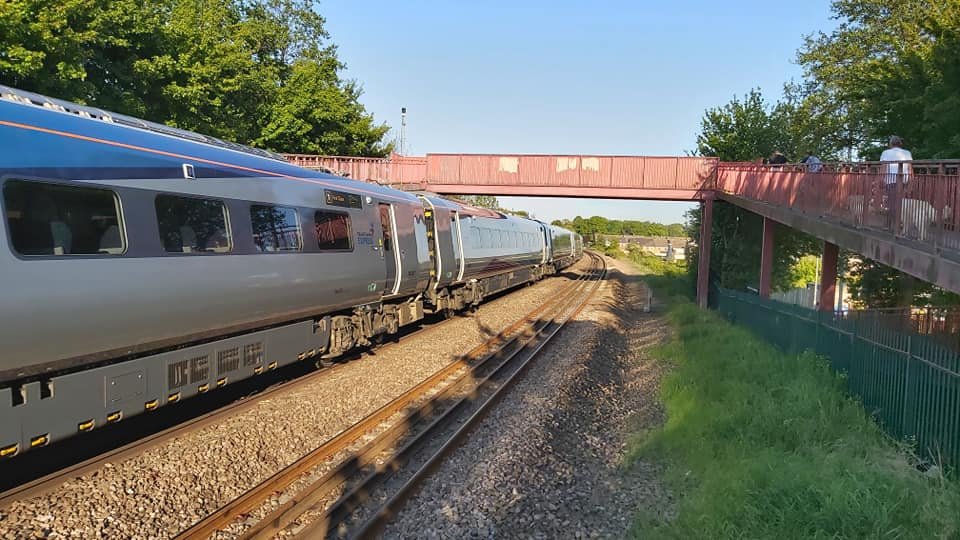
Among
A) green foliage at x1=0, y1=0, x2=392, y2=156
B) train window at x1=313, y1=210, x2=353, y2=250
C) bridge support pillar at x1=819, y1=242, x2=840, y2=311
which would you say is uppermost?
green foliage at x1=0, y1=0, x2=392, y2=156

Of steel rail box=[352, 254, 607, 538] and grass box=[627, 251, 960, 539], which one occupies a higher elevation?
grass box=[627, 251, 960, 539]

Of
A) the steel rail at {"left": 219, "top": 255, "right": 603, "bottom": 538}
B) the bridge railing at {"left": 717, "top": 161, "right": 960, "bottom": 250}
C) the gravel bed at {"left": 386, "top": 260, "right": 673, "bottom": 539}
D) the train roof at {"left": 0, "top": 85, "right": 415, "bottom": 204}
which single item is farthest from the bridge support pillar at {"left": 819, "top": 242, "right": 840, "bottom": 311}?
the train roof at {"left": 0, "top": 85, "right": 415, "bottom": 204}

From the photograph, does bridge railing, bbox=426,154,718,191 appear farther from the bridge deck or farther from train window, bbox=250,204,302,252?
train window, bbox=250,204,302,252

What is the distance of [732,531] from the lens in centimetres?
488

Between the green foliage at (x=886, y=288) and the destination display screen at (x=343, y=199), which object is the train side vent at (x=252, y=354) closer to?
the destination display screen at (x=343, y=199)

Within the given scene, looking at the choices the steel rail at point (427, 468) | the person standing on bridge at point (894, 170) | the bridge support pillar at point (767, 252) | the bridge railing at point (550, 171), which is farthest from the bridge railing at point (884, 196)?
the bridge railing at point (550, 171)

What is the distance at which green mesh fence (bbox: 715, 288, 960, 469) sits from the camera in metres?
6.15

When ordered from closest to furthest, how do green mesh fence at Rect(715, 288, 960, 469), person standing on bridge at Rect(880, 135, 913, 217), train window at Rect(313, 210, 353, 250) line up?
green mesh fence at Rect(715, 288, 960, 469) → person standing on bridge at Rect(880, 135, 913, 217) → train window at Rect(313, 210, 353, 250)

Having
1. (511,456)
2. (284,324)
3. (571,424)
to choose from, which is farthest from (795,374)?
(284,324)

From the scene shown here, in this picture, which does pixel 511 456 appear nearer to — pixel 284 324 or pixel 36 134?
pixel 284 324

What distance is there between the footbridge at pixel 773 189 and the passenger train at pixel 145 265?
2.87m

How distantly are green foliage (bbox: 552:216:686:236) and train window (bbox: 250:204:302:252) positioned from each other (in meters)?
128

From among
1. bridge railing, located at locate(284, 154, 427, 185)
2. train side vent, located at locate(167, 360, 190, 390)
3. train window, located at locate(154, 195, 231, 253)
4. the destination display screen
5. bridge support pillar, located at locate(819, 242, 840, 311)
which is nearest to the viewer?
train window, located at locate(154, 195, 231, 253)

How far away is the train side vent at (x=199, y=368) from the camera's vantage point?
22.9 feet
